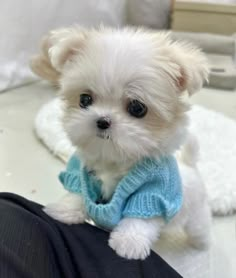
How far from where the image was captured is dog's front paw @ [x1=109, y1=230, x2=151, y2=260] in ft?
2.47

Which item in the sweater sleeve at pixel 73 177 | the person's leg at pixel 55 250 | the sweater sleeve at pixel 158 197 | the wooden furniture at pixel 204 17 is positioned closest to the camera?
the person's leg at pixel 55 250

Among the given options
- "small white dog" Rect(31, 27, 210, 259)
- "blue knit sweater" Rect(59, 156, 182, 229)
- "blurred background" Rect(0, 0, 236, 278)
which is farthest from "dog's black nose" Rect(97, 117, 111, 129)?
"blurred background" Rect(0, 0, 236, 278)

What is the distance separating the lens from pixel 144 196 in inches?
31.0

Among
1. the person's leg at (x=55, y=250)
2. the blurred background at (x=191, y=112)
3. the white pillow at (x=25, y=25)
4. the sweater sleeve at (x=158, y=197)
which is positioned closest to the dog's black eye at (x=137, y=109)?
the sweater sleeve at (x=158, y=197)

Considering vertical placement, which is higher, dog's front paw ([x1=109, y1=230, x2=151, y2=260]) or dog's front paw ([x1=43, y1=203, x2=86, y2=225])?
dog's front paw ([x1=109, y1=230, x2=151, y2=260])

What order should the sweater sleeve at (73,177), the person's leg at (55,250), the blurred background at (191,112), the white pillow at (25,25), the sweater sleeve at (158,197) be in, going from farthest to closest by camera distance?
the white pillow at (25,25)
the blurred background at (191,112)
the sweater sleeve at (73,177)
the sweater sleeve at (158,197)
the person's leg at (55,250)

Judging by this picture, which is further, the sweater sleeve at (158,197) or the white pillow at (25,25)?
the white pillow at (25,25)

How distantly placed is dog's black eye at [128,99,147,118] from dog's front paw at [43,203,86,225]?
0.22 metres

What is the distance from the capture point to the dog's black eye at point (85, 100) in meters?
0.77

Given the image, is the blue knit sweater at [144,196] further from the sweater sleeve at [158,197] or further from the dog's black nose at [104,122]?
the dog's black nose at [104,122]

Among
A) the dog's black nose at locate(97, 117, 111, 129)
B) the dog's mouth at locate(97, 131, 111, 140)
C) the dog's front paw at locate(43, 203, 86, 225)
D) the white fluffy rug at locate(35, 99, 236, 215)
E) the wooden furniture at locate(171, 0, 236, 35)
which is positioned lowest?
the white fluffy rug at locate(35, 99, 236, 215)

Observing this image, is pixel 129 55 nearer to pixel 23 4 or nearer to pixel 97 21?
pixel 23 4

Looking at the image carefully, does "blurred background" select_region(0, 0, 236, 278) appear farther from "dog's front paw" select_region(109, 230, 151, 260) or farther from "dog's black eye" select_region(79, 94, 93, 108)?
"dog's black eye" select_region(79, 94, 93, 108)

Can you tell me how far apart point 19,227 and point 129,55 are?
11.8 inches
